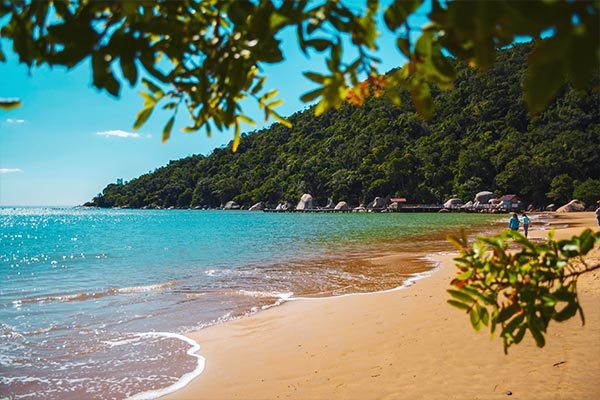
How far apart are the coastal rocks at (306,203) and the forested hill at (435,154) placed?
380 cm

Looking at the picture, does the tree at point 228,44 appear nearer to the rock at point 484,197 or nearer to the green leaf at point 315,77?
the green leaf at point 315,77

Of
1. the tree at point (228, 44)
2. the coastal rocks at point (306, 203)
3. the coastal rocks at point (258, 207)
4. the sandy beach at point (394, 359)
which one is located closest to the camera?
the tree at point (228, 44)

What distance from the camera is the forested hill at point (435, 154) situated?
74.0m

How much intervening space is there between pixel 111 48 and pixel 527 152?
87728 millimetres

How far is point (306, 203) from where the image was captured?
11212 centimetres

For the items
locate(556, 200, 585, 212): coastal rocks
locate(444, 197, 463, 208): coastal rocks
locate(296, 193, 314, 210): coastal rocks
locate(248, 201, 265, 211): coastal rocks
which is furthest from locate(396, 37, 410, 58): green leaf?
locate(248, 201, 265, 211): coastal rocks

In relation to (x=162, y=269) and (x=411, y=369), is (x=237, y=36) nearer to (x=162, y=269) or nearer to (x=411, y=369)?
(x=411, y=369)

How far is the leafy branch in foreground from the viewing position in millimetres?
1584

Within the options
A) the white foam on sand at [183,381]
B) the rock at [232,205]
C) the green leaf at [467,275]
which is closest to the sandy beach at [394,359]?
the white foam on sand at [183,381]

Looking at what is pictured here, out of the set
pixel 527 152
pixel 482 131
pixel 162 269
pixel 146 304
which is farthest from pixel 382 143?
pixel 146 304

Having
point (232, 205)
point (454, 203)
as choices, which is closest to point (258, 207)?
point (232, 205)

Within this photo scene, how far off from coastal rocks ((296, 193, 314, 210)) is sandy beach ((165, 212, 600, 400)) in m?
102

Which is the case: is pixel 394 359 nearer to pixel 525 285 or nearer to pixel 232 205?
pixel 525 285

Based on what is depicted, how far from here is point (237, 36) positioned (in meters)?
1.35
